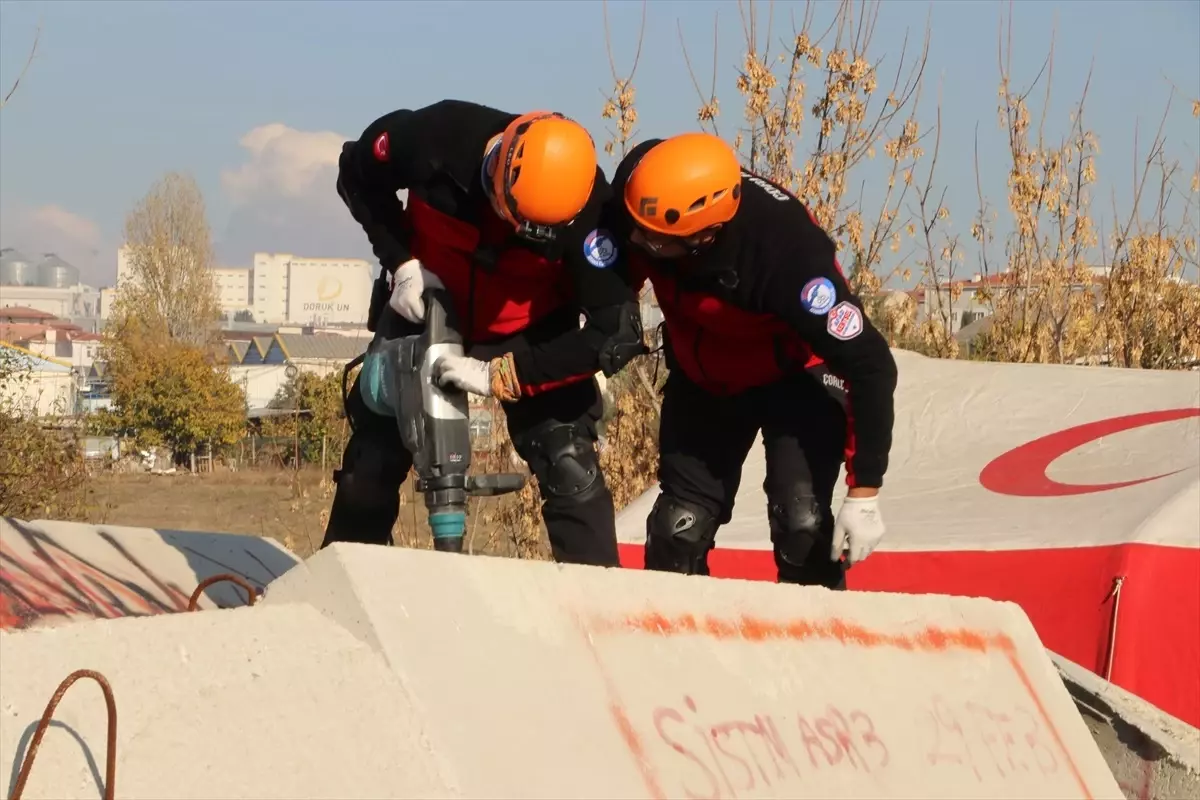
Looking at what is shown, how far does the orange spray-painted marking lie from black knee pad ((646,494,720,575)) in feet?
4.13

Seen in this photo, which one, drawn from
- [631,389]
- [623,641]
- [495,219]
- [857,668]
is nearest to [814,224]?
[495,219]

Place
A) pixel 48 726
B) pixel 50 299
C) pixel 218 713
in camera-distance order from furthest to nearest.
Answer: pixel 50 299, pixel 218 713, pixel 48 726

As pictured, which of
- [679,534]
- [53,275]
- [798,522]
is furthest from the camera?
[53,275]

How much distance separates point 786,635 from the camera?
9.34 feet

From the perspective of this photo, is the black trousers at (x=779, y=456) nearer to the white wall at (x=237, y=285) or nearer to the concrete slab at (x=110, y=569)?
the concrete slab at (x=110, y=569)

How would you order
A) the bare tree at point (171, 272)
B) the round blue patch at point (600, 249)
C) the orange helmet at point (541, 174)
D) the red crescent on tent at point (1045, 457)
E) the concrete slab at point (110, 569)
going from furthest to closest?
the bare tree at point (171, 272)
the red crescent on tent at point (1045, 457)
the round blue patch at point (600, 249)
the orange helmet at point (541, 174)
the concrete slab at point (110, 569)

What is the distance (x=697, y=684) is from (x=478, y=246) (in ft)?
5.84

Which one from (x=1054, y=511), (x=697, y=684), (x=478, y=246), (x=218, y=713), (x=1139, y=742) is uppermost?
(x=478, y=246)

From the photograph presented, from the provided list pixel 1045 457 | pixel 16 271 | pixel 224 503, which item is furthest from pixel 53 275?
pixel 1045 457

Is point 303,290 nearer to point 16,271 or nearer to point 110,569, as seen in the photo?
point 16,271

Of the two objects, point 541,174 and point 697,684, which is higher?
point 541,174

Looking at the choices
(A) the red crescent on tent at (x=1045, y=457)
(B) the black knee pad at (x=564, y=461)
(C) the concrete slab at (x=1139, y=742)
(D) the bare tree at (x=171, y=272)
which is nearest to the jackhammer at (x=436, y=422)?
(B) the black knee pad at (x=564, y=461)

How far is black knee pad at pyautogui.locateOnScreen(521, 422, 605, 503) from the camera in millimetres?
4156

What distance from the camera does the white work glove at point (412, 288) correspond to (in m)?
3.91
